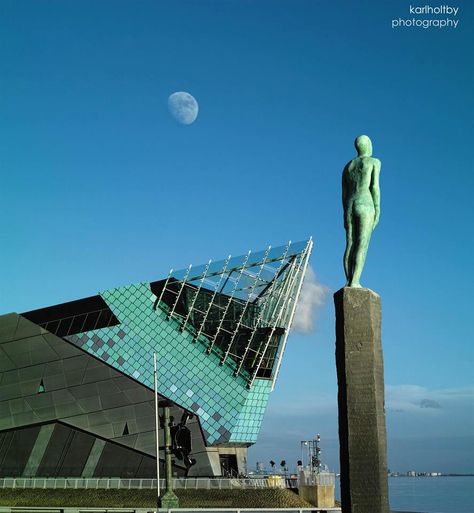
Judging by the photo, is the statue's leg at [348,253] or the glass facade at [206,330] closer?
the statue's leg at [348,253]

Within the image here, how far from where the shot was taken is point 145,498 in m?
46.7

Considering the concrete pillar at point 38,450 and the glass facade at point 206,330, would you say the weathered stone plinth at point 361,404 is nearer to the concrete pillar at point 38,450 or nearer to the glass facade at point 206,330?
the glass facade at point 206,330

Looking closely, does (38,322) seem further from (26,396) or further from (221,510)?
(221,510)

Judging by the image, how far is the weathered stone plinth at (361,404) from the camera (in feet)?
46.9

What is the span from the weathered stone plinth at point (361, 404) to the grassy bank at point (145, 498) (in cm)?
3190

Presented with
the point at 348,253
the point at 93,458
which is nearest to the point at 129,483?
the point at 93,458

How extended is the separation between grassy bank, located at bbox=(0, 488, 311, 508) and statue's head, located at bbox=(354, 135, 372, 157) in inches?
1298

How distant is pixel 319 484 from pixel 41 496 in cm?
1766

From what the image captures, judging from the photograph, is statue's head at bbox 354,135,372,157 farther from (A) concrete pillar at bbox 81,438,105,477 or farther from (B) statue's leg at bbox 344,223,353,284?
(A) concrete pillar at bbox 81,438,105,477

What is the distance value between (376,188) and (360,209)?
1.89 feet

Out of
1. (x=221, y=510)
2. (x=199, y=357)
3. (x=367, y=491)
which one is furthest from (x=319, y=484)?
(x=367, y=491)

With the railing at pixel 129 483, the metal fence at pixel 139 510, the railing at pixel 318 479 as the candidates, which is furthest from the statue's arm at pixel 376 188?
the railing at pixel 129 483

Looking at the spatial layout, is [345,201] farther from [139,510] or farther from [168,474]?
A: [139,510]

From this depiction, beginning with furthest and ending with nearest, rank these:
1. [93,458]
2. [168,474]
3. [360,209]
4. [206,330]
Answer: [206,330], [93,458], [168,474], [360,209]
